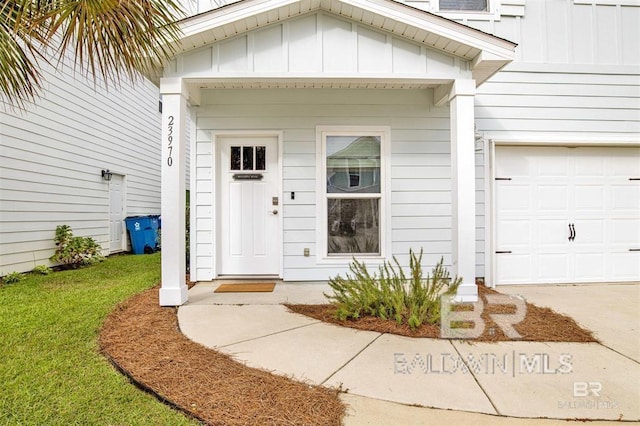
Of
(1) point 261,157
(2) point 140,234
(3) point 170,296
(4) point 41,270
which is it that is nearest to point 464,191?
(1) point 261,157

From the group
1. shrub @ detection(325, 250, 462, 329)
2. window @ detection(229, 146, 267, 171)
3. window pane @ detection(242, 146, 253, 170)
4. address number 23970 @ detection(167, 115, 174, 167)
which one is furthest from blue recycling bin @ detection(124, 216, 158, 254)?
shrub @ detection(325, 250, 462, 329)

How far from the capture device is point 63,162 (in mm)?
6996

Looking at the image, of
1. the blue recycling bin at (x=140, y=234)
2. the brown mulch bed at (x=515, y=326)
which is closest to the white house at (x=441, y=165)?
the brown mulch bed at (x=515, y=326)

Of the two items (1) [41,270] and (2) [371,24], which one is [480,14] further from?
(1) [41,270]

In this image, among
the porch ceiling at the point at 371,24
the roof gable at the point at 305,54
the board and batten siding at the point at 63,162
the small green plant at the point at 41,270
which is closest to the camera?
the porch ceiling at the point at 371,24

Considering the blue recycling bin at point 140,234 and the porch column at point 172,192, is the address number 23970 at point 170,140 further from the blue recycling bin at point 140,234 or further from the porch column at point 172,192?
the blue recycling bin at point 140,234

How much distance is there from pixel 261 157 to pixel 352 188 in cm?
143

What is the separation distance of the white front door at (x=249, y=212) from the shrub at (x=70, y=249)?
3433 millimetres

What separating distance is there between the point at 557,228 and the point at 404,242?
230 centimetres

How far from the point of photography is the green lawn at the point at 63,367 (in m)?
2.00

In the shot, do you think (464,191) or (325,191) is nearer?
(464,191)

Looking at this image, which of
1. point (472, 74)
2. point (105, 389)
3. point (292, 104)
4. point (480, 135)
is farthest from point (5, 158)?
point (480, 135)

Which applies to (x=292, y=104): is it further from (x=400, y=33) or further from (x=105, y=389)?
(x=105, y=389)

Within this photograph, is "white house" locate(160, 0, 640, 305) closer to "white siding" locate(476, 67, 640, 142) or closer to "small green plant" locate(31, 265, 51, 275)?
"white siding" locate(476, 67, 640, 142)
